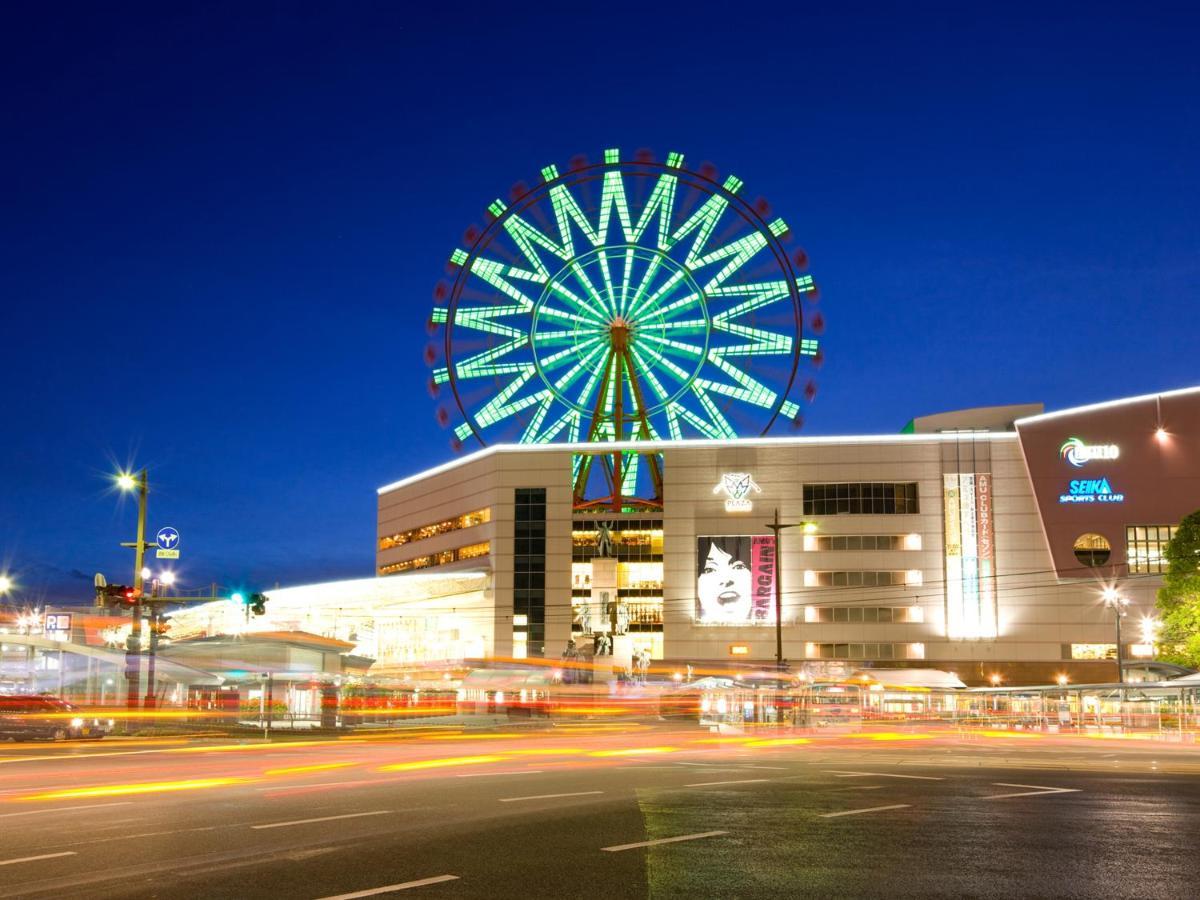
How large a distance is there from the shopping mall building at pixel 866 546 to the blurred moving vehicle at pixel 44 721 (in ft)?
152

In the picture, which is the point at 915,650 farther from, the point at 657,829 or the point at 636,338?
the point at 657,829

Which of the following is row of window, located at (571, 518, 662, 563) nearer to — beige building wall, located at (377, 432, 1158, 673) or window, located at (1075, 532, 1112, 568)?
beige building wall, located at (377, 432, 1158, 673)

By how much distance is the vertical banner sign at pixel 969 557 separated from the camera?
81.1m

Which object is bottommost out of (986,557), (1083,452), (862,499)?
(986,557)

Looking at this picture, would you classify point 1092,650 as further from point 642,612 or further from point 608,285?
point 608,285

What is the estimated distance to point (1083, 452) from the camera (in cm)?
8131

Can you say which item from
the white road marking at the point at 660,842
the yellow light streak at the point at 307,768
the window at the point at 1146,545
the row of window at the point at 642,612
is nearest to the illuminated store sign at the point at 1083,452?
the window at the point at 1146,545

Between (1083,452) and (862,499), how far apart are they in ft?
48.4

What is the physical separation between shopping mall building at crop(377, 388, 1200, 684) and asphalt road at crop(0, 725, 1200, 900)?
187 ft

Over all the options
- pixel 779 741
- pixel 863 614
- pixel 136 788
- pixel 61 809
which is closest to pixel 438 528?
pixel 863 614

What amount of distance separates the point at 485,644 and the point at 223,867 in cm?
7772

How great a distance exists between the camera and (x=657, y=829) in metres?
13.5

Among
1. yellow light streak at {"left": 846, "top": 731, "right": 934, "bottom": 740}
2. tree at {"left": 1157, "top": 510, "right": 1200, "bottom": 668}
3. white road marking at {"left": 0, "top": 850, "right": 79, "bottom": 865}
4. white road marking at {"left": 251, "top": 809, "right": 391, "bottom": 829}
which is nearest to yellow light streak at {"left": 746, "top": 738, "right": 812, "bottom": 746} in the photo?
yellow light streak at {"left": 846, "top": 731, "right": 934, "bottom": 740}

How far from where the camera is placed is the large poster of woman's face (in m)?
84.2
